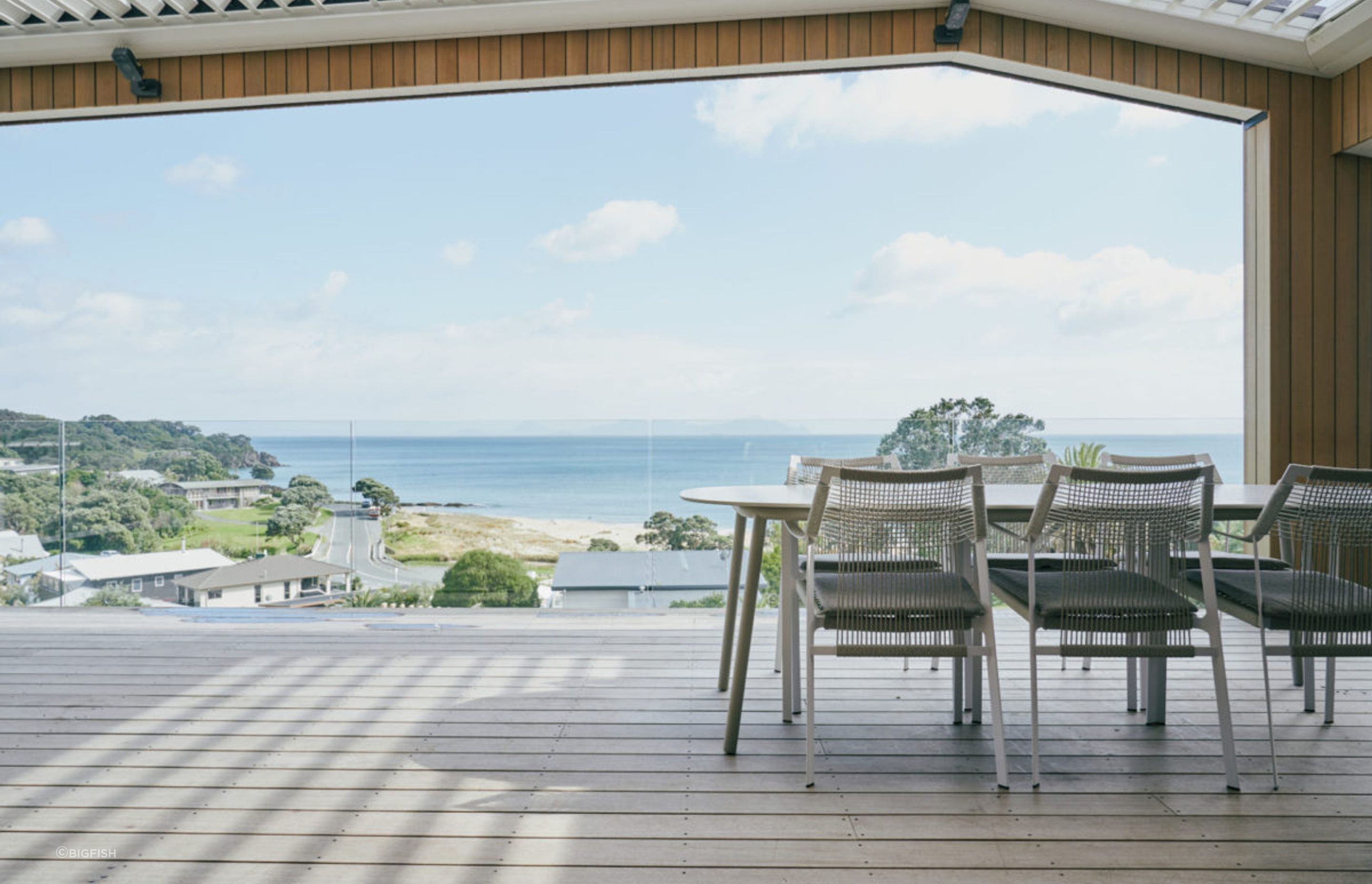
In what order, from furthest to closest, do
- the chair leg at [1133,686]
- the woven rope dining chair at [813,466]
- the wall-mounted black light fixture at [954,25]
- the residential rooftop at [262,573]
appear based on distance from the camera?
the residential rooftop at [262,573], the wall-mounted black light fixture at [954,25], the woven rope dining chair at [813,466], the chair leg at [1133,686]

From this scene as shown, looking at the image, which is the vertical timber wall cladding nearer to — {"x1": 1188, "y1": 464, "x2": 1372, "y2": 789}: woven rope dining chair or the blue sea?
the blue sea

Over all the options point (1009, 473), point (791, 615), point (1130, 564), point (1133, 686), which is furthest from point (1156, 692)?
point (791, 615)

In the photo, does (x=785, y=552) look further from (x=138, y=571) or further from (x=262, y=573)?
(x=138, y=571)

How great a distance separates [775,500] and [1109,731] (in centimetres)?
132

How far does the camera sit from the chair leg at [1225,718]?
2.25m

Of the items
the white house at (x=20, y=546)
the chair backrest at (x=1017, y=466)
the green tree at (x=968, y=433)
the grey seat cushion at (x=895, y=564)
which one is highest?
the green tree at (x=968, y=433)

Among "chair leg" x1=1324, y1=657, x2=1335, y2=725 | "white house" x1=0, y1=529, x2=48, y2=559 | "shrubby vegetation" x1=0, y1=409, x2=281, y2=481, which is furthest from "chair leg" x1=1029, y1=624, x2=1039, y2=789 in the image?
"white house" x1=0, y1=529, x2=48, y2=559

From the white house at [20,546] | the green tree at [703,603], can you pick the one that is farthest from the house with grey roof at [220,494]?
the green tree at [703,603]

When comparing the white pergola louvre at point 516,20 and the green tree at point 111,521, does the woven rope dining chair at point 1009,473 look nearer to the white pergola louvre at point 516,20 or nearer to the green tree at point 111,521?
the white pergola louvre at point 516,20

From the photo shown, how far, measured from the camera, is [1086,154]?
25.1 meters

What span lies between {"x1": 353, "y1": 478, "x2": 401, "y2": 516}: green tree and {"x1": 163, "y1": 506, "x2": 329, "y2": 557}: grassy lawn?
0.26 metres

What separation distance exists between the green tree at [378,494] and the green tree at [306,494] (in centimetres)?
19

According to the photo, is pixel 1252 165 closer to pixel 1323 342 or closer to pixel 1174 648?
pixel 1323 342

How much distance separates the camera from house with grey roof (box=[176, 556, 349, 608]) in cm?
504
